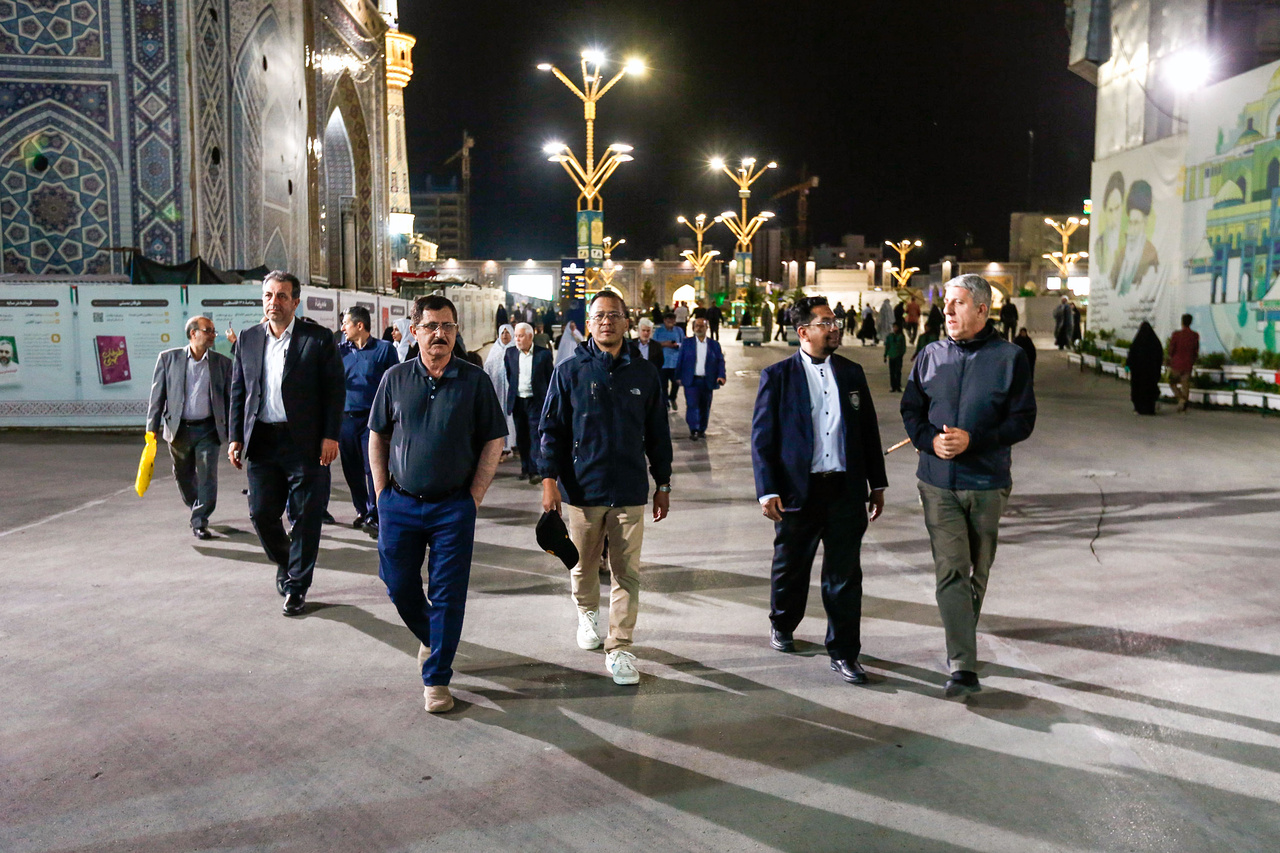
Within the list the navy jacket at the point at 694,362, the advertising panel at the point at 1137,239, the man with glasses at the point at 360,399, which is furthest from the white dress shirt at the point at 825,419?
the advertising panel at the point at 1137,239

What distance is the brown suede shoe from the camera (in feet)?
14.9

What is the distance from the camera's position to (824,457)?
16.6 ft

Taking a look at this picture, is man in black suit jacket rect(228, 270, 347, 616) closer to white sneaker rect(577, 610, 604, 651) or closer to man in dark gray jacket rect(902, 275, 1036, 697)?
white sneaker rect(577, 610, 604, 651)

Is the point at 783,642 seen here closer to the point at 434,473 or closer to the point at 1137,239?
the point at 434,473

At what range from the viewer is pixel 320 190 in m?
24.4

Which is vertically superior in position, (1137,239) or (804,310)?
(1137,239)

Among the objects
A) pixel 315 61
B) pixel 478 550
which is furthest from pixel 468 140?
pixel 478 550

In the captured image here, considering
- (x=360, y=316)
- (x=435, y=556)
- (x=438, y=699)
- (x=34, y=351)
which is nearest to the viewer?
(x=438, y=699)

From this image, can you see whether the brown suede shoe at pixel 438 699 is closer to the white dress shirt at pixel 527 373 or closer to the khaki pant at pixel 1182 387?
the white dress shirt at pixel 527 373

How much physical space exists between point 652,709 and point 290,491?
2.73 meters

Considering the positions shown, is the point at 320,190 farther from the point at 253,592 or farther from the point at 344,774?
the point at 344,774

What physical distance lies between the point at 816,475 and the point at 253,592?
3547 millimetres

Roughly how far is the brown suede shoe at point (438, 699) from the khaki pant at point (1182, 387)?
1627 centimetres

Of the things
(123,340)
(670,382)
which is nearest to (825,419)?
(670,382)
